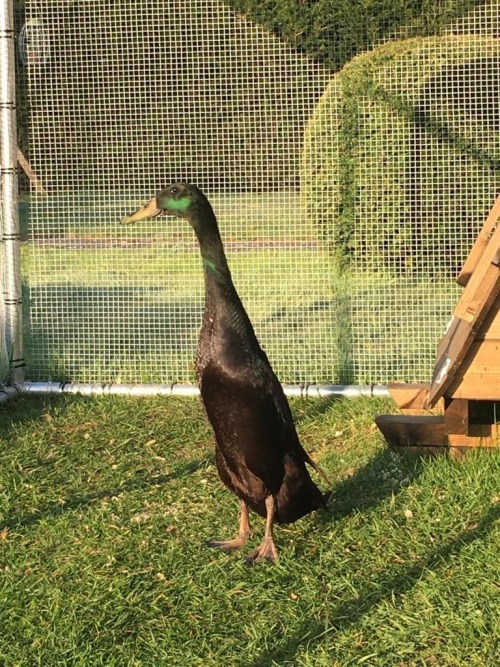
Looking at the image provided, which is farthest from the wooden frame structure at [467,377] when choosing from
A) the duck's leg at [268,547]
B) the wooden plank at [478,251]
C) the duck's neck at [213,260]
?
the duck's neck at [213,260]

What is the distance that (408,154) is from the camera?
22.5 ft

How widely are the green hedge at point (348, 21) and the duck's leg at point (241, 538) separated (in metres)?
3.36

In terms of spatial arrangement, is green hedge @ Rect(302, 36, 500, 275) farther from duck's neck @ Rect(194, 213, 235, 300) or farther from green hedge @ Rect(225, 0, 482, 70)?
duck's neck @ Rect(194, 213, 235, 300)

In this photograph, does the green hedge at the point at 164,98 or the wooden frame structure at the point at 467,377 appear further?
the green hedge at the point at 164,98

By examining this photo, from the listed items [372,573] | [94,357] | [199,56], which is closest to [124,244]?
[94,357]

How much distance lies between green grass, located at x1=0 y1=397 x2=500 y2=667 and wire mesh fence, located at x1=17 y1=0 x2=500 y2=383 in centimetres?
114

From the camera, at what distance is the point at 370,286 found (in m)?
6.96

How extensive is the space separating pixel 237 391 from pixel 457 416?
1400 millimetres

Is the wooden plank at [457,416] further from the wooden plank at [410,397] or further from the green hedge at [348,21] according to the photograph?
the green hedge at [348,21]

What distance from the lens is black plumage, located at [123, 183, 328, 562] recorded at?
3.79 metres

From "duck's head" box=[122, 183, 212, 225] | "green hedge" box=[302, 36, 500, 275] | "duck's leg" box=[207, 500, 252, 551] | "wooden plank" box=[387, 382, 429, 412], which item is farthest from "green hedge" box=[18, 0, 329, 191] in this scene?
"duck's leg" box=[207, 500, 252, 551]

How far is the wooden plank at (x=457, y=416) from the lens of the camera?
472 cm

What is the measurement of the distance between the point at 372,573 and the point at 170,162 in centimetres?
374

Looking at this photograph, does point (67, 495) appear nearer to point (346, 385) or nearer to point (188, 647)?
point (188, 647)
